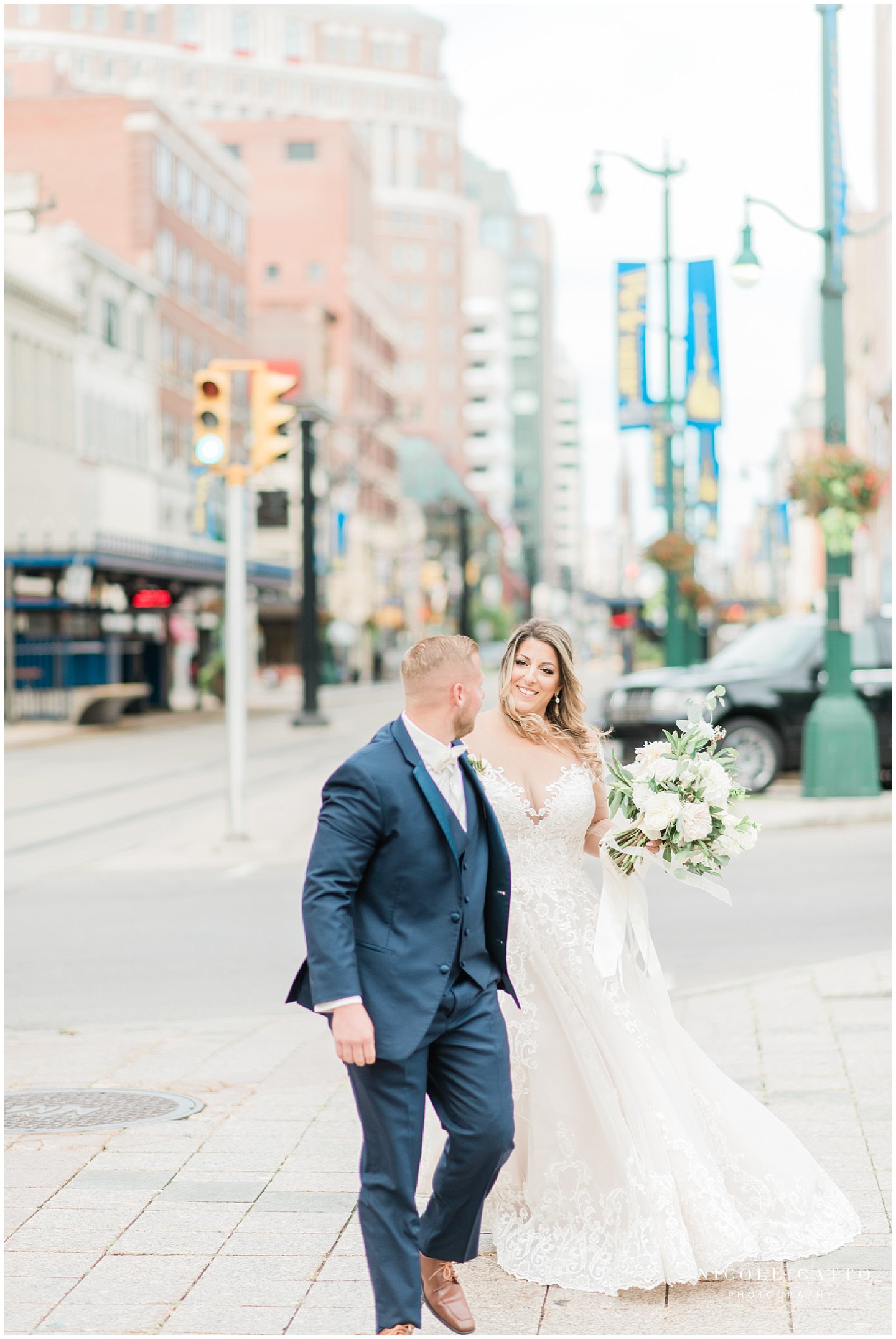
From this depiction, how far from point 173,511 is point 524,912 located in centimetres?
5706

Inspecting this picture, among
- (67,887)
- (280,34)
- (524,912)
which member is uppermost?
(280,34)

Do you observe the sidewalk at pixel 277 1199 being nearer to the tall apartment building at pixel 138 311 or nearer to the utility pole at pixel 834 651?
the utility pole at pixel 834 651

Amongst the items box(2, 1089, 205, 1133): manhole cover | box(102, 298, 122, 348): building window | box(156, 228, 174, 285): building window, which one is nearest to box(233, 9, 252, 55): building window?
box(156, 228, 174, 285): building window

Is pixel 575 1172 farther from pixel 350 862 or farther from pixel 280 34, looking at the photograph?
pixel 280 34

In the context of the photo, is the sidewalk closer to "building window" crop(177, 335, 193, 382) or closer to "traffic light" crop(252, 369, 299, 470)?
"traffic light" crop(252, 369, 299, 470)

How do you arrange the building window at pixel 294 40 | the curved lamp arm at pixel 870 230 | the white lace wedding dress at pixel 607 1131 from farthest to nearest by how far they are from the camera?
1. the building window at pixel 294 40
2. the curved lamp arm at pixel 870 230
3. the white lace wedding dress at pixel 607 1131

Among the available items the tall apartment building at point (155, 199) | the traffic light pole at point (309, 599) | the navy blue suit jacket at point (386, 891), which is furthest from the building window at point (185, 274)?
the navy blue suit jacket at point (386, 891)

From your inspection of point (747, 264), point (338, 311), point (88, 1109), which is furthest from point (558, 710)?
point (338, 311)

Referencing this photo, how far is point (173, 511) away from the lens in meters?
60.8

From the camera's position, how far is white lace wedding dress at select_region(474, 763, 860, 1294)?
4582 millimetres

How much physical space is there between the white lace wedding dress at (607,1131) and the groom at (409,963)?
17.9 inches

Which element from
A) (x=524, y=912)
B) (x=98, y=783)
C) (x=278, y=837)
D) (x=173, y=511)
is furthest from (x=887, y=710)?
(x=173, y=511)

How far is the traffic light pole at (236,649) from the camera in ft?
49.4

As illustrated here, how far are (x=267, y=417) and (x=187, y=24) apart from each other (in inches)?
5590
